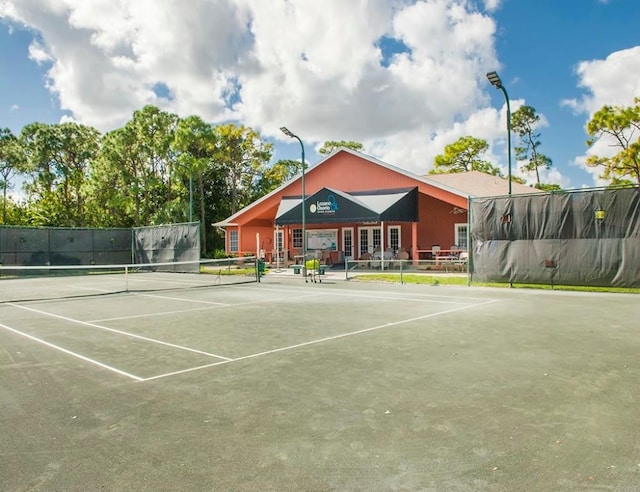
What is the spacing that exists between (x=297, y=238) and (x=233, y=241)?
7066mm

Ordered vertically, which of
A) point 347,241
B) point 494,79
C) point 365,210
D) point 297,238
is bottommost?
point 347,241

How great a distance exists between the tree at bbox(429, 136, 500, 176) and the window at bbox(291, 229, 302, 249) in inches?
876

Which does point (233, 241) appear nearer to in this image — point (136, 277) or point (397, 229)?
point (136, 277)

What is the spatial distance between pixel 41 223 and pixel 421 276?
3699cm

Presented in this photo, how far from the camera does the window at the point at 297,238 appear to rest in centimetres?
3322

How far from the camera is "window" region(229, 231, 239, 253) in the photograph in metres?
37.9

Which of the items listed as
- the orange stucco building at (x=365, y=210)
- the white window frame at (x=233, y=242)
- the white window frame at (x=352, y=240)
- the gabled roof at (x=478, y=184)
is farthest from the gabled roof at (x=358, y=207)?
the white window frame at (x=233, y=242)

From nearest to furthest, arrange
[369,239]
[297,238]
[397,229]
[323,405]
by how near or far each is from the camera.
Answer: [323,405] → [397,229] → [369,239] → [297,238]

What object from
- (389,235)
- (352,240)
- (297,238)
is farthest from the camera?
(297,238)

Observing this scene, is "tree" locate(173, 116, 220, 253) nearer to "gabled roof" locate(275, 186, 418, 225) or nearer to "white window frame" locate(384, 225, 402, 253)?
"gabled roof" locate(275, 186, 418, 225)

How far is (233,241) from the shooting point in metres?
38.2

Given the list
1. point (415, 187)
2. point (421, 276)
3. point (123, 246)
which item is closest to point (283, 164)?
point (123, 246)

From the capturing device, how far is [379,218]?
25250 millimetres

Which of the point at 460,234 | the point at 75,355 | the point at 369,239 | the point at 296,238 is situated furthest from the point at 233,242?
the point at 75,355
